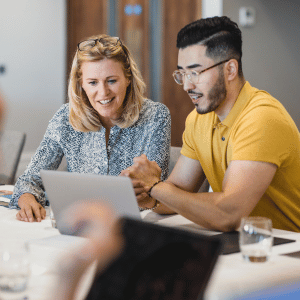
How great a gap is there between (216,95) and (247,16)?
2.51 meters

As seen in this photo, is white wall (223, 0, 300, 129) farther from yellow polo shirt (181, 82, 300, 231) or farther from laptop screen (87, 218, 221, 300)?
laptop screen (87, 218, 221, 300)

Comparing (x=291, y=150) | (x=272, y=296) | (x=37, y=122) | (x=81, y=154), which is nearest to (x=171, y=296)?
(x=272, y=296)

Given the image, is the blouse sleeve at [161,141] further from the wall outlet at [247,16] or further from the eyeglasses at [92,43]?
the wall outlet at [247,16]

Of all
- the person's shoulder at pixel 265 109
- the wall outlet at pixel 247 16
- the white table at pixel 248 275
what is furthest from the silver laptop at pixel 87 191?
the wall outlet at pixel 247 16

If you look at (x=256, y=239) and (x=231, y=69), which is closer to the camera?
(x=256, y=239)

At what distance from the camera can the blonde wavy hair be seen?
1956 millimetres

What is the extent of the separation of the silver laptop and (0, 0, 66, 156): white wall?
3580 millimetres

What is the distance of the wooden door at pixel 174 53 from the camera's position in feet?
15.1

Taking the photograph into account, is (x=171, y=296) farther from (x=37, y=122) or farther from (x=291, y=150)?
(x=37, y=122)

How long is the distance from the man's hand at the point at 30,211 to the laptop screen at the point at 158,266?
904 millimetres

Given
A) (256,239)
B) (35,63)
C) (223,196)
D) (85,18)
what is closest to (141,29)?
(85,18)

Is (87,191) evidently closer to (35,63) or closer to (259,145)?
(259,145)

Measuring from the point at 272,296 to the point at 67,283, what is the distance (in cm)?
40

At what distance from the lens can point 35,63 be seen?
4.69 meters
